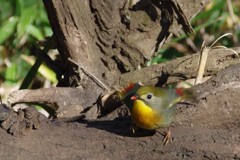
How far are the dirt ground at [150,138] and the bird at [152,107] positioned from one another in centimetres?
5

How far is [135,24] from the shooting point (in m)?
2.96

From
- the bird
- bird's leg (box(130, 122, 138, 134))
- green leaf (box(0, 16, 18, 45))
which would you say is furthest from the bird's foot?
green leaf (box(0, 16, 18, 45))

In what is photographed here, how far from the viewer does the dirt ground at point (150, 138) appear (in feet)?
7.91

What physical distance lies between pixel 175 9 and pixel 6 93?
1295 millimetres

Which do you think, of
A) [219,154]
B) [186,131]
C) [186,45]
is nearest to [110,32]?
[186,131]

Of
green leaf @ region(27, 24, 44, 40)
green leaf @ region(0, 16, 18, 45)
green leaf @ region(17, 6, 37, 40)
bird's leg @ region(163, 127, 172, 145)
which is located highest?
bird's leg @ region(163, 127, 172, 145)

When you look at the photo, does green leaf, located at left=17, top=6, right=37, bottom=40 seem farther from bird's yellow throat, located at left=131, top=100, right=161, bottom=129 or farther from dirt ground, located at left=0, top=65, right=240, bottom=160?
bird's yellow throat, located at left=131, top=100, right=161, bottom=129

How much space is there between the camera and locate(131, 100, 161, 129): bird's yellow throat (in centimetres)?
248

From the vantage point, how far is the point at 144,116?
2475 mm

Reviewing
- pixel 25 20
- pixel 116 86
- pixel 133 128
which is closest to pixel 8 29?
pixel 25 20

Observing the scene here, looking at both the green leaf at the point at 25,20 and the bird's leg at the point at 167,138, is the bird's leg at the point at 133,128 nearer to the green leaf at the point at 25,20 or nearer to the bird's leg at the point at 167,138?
the bird's leg at the point at 167,138

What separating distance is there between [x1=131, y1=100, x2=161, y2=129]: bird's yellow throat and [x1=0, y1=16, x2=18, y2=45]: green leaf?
164 centimetres

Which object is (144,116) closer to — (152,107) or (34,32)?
(152,107)

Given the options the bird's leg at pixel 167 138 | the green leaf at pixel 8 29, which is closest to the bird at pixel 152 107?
the bird's leg at pixel 167 138
